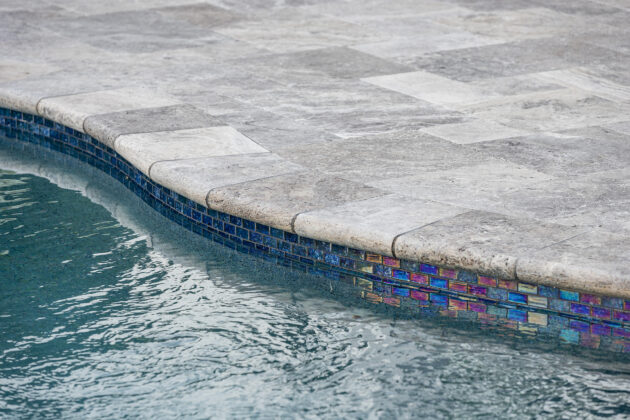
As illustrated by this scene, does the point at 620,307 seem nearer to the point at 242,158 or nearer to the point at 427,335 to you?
the point at 427,335

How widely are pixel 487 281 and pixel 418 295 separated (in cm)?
33

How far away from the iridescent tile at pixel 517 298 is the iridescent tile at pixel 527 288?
0.02 m

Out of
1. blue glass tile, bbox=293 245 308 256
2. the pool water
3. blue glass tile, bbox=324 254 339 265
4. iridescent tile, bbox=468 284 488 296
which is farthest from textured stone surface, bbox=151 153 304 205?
iridescent tile, bbox=468 284 488 296

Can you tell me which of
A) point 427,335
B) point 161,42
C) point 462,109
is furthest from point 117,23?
point 427,335

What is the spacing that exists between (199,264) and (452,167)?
1447 mm

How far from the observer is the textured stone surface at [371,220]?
4238 millimetres

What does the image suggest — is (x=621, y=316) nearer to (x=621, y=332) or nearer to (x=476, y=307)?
(x=621, y=332)

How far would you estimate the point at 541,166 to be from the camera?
5.12m

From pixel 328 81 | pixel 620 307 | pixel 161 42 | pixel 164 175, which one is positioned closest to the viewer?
pixel 620 307

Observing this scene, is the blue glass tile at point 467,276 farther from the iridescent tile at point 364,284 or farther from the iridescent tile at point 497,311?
the iridescent tile at point 364,284

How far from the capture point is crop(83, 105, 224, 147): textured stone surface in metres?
5.65

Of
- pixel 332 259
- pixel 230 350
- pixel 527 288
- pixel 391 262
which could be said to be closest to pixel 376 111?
pixel 332 259

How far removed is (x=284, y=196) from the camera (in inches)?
184

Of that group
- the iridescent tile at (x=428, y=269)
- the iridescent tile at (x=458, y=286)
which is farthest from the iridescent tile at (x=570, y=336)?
the iridescent tile at (x=428, y=269)
